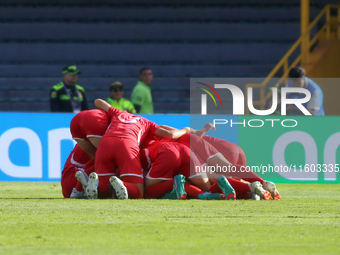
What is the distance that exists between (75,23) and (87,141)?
9252 mm

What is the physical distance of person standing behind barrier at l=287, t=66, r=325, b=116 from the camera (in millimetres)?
9781

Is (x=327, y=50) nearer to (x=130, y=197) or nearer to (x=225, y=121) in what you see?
(x=225, y=121)

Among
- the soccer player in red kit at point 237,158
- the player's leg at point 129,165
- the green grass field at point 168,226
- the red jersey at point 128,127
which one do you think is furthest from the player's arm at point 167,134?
the green grass field at point 168,226

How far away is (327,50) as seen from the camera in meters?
14.9

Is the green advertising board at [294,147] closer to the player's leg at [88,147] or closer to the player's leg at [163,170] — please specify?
the player's leg at [163,170]

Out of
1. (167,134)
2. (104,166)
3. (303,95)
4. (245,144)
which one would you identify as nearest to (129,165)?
(104,166)

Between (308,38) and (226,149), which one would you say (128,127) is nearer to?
(226,149)

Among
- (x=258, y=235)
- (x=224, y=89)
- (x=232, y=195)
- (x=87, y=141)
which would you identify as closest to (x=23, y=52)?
(x=224, y=89)

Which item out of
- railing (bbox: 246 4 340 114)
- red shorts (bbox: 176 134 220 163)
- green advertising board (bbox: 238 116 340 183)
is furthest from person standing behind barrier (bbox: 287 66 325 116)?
railing (bbox: 246 4 340 114)

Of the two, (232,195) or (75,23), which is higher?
(75,23)

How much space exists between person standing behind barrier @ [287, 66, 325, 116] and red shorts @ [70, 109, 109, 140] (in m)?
3.39

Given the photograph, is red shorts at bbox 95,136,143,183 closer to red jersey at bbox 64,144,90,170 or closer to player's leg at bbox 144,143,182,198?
player's leg at bbox 144,143,182,198

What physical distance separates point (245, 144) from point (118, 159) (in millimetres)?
3534

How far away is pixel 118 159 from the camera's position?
→ 715 centimetres
